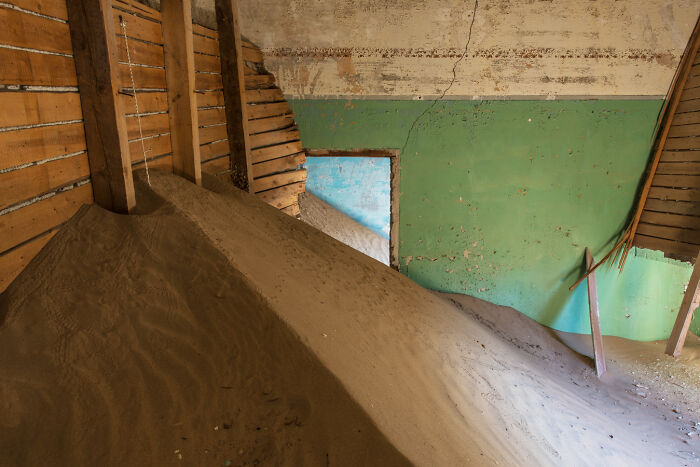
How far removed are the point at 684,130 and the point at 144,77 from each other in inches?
219

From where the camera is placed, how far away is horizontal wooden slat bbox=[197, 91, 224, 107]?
3981mm

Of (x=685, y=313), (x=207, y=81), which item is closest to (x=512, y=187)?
(x=685, y=313)

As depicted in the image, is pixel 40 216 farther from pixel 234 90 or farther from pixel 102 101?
pixel 234 90

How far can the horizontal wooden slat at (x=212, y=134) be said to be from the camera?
13.1 ft

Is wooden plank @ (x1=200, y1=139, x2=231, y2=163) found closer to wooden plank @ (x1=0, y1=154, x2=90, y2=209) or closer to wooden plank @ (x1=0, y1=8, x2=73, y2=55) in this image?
wooden plank @ (x1=0, y1=154, x2=90, y2=209)

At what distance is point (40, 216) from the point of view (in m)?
2.25

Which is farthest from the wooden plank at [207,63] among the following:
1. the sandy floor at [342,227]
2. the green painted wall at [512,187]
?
the sandy floor at [342,227]

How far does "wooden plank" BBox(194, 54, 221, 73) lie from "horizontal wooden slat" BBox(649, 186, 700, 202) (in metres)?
5.09

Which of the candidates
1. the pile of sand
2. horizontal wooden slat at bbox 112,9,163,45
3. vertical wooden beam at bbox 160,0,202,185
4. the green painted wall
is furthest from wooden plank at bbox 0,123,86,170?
the green painted wall

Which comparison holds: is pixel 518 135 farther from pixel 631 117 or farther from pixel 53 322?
pixel 53 322

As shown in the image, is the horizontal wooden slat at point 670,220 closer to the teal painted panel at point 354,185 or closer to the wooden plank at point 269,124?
the wooden plank at point 269,124

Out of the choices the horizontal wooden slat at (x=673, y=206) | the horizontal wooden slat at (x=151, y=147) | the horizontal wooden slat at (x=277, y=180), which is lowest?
the horizontal wooden slat at (x=673, y=206)

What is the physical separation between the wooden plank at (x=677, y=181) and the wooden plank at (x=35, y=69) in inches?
230

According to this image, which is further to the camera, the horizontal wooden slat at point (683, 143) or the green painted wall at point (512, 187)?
the green painted wall at point (512, 187)
